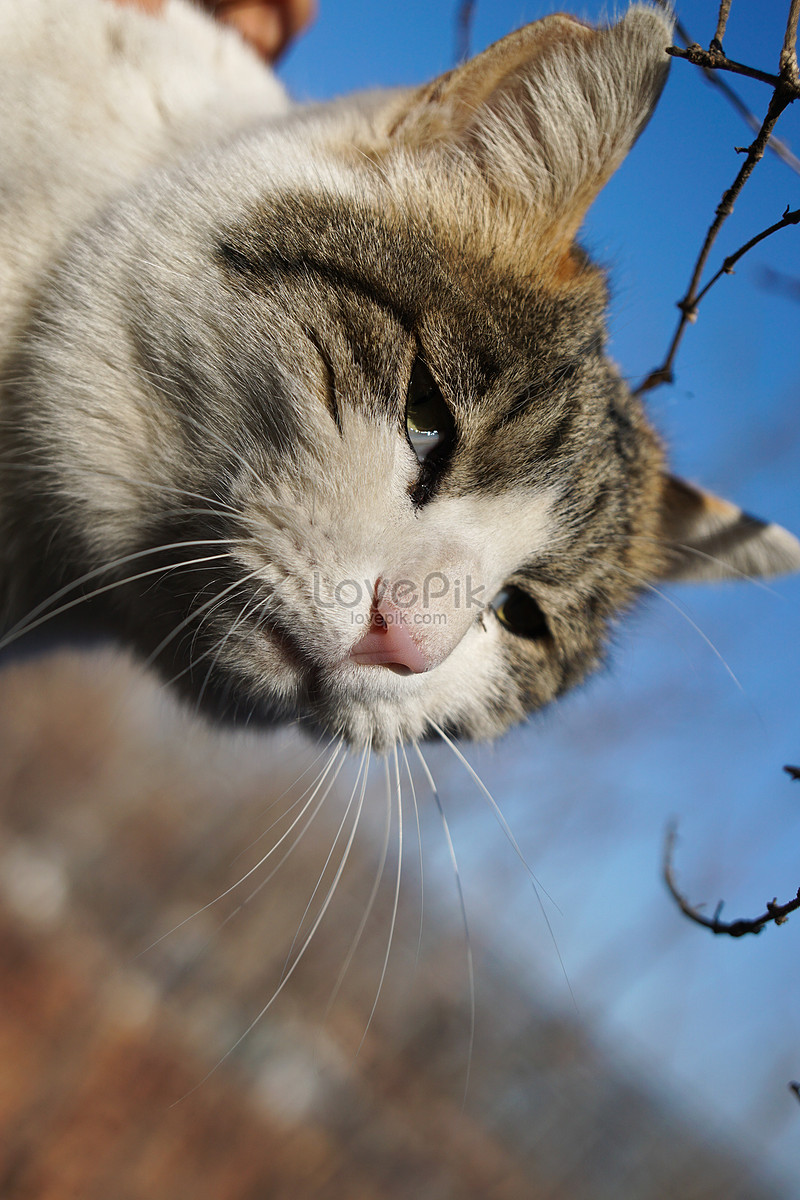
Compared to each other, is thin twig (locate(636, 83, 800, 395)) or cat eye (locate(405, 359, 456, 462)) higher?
thin twig (locate(636, 83, 800, 395))

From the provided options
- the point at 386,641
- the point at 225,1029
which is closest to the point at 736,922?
the point at 386,641

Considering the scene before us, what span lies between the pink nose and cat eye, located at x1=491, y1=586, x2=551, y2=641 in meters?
0.29

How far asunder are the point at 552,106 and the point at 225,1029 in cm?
205

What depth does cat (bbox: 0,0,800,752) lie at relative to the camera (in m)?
0.64

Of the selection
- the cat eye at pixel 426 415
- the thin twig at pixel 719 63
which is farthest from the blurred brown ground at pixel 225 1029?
the thin twig at pixel 719 63

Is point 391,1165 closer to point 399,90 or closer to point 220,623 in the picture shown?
point 220,623

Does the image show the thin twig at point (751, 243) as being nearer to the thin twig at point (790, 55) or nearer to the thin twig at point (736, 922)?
the thin twig at point (790, 55)

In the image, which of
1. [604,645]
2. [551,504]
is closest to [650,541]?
[604,645]

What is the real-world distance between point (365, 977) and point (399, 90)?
6.64 ft

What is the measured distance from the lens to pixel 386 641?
0.63 m

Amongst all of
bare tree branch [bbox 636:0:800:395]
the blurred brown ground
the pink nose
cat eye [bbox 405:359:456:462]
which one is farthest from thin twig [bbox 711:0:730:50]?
the blurred brown ground

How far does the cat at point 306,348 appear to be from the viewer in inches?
25.1

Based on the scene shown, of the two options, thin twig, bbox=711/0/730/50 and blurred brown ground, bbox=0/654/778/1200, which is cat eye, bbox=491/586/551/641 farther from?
blurred brown ground, bbox=0/654/778/1200

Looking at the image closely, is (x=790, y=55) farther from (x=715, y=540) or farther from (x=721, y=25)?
(x=715, y=540)
